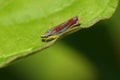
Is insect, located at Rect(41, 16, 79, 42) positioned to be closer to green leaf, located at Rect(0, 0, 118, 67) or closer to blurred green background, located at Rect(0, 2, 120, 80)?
green leaf, located at Rect(0, 0, 118, 67)

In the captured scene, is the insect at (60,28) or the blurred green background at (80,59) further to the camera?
the blurred green background at (80,59)

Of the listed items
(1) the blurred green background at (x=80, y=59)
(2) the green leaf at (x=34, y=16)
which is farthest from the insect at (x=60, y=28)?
(1) the blurred green background at (x=80, y=59)

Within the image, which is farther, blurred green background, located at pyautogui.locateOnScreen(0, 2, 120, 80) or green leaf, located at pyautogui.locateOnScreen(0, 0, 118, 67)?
blurred green background, located at pyautogui.locateOnScreen(0, 2, 120, 80)

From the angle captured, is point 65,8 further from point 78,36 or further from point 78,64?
point 78,64

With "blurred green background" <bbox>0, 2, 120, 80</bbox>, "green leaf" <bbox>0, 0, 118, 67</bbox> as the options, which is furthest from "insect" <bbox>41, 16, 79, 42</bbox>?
"blurred green background" <bbox>0, 2, 120, 80</bbox>

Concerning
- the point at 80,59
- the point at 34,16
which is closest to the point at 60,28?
the point at 34,16

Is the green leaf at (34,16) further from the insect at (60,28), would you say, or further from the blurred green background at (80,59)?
the blurred green background at (80,59)

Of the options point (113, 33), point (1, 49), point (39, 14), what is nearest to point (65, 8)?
point (39, 14)
